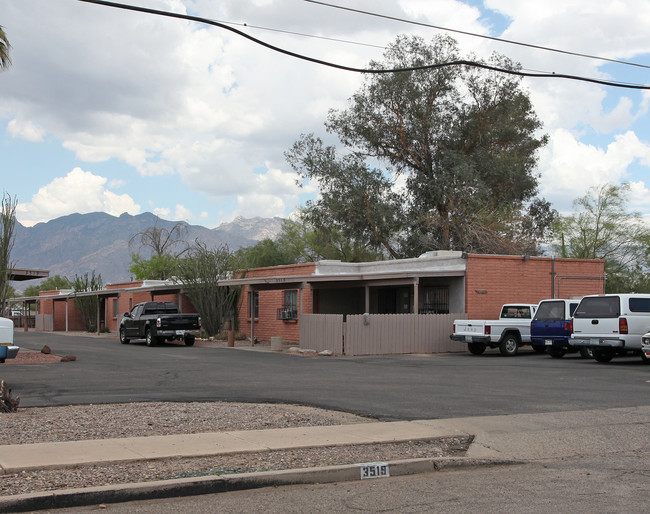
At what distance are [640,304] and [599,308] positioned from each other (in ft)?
3.63

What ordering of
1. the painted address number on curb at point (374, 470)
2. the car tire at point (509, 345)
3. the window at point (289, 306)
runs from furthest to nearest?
the window at point (289, 306), the car tire at point (509, 345), the painted address number on curb at point (374, 470)

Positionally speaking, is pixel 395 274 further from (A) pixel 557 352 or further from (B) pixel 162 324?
(B) pixel 162 324

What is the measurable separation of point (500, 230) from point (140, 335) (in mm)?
21572

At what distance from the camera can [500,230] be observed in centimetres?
4334

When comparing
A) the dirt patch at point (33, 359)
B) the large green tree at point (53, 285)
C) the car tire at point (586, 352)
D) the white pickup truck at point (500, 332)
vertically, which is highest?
the large green tree at point (53, 285)

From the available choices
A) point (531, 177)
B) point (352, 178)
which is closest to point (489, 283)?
point (352, 178)

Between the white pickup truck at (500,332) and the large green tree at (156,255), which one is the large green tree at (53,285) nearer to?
the large green tree at (156,255)

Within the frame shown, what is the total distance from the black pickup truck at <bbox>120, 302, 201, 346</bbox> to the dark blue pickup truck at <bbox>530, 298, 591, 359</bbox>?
13.6 metres

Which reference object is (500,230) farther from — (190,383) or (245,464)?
(245,464)

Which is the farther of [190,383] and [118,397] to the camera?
[190,383]

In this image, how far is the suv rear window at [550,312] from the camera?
24.0 meters

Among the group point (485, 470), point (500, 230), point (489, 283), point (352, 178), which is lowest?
point (485, 470)

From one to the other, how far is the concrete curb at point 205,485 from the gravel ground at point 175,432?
291 millimetres

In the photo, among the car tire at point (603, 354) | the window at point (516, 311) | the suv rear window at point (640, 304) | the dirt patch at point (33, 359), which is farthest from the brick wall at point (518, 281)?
the dirt patch at point (33, 359)
